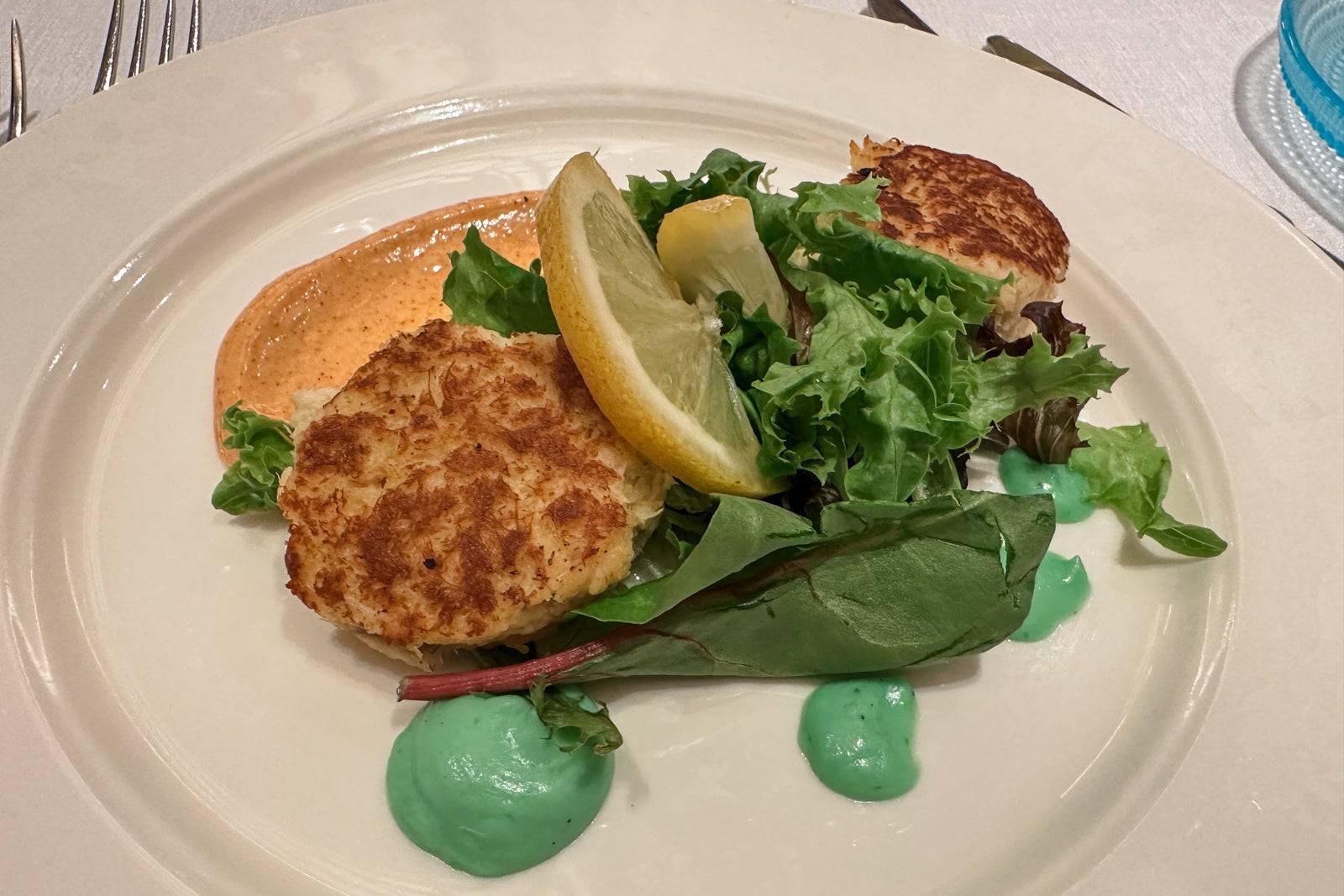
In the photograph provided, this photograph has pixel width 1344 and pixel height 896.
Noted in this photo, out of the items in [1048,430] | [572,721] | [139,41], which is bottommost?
[572,721]

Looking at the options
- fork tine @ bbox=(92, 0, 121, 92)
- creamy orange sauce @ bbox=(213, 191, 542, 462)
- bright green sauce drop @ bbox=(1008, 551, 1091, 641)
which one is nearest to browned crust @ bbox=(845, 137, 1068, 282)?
bright green sauce drop @ bbox=(1008, 551, 1091, 641)

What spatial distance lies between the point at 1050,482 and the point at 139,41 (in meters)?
3.33

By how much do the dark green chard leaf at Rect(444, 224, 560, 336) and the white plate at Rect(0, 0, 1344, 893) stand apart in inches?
25.8

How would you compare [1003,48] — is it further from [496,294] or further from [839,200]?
[496,294]

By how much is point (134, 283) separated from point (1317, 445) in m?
3.19

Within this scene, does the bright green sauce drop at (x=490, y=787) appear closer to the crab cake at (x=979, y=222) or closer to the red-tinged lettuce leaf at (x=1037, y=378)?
the red-tinged lettuce leaf at (x=1037, y=378)

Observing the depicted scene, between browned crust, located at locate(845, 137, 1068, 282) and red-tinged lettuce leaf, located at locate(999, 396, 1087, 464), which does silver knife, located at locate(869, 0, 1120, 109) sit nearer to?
browned crust, located at locate(845, 137, 1068, 282)

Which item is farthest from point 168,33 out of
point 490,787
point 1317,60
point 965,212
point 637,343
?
point 1317,60

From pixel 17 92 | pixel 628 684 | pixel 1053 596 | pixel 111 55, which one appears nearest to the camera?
pixel 628 684

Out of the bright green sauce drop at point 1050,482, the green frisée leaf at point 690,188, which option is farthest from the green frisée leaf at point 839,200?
the bright green sauce drop at point 1050,482

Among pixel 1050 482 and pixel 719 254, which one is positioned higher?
pixel 719 254

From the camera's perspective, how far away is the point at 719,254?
2.02 meters

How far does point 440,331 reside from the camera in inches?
81.5

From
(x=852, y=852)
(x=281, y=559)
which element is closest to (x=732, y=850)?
(x=852, y=852)
